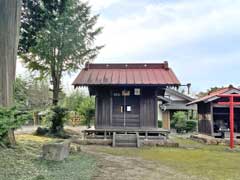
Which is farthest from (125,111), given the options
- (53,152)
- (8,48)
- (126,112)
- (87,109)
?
(87,109)

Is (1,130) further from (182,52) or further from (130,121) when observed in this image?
(182,52)

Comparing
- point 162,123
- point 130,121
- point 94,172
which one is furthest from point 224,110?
point 94,172

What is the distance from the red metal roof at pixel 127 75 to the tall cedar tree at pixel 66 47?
383cm

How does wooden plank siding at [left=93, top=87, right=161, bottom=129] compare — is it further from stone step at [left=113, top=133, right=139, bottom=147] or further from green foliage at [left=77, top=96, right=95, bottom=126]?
green foliage at [left=77, top=96, right=95, bottom=126]

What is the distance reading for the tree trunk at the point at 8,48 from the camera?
8.46 m

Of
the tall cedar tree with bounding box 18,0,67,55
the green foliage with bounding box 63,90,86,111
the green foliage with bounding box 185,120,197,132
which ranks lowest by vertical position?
the green foliage with bounding box 185,120,197,132

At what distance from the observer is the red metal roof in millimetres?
16358

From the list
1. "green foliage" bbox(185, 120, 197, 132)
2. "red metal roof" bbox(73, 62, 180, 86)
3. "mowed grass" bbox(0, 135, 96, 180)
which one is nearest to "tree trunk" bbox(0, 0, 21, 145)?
"mowed grass" bbox(0, 135, 96, 180)

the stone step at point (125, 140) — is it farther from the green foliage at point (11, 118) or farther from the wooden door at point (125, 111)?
the green foliage at point (11, 118)

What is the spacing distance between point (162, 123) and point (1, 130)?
76.7 ft

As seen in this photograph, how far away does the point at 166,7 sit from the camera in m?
13.1

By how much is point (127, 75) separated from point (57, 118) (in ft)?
18.6

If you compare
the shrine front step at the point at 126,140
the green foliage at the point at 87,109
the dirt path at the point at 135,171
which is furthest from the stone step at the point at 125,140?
the green foliage at the point at 87,109

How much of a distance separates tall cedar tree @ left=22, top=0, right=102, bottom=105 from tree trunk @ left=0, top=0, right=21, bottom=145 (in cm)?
1178
